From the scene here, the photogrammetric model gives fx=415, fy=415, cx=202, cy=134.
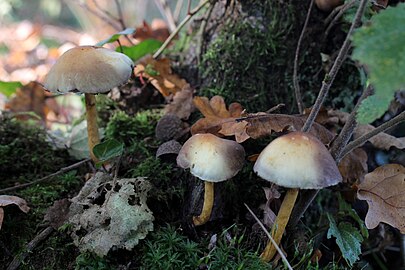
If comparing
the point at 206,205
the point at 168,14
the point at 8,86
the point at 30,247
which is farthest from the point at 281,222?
the point at 168,14

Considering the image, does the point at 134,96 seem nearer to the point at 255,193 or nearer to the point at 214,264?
the point at 255,193

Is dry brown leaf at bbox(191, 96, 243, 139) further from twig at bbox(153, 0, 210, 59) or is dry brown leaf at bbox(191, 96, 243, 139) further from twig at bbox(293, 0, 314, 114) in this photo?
twig at bbox(153, 0, 210, 59)

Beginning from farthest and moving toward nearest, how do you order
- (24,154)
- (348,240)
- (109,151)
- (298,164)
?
1. (24,154)
2. (109,151)
3. (348,240)
4. (298,164)

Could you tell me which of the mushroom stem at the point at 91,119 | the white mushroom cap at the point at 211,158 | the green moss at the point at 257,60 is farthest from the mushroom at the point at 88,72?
the green moss at the point at 257,60

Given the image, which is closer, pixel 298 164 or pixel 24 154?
pixel 298 164

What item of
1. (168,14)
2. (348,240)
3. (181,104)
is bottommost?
(348,240)

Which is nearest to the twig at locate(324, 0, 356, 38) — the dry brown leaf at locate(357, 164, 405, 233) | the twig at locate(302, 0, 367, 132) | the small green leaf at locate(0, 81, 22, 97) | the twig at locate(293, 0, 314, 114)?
the twig at locate(293, 0, 314, 114)

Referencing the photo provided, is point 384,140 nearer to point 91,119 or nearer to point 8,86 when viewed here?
point 91,119

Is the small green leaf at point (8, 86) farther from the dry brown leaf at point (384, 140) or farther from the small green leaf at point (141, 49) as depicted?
the dry brown leaf at point (384, 140)
